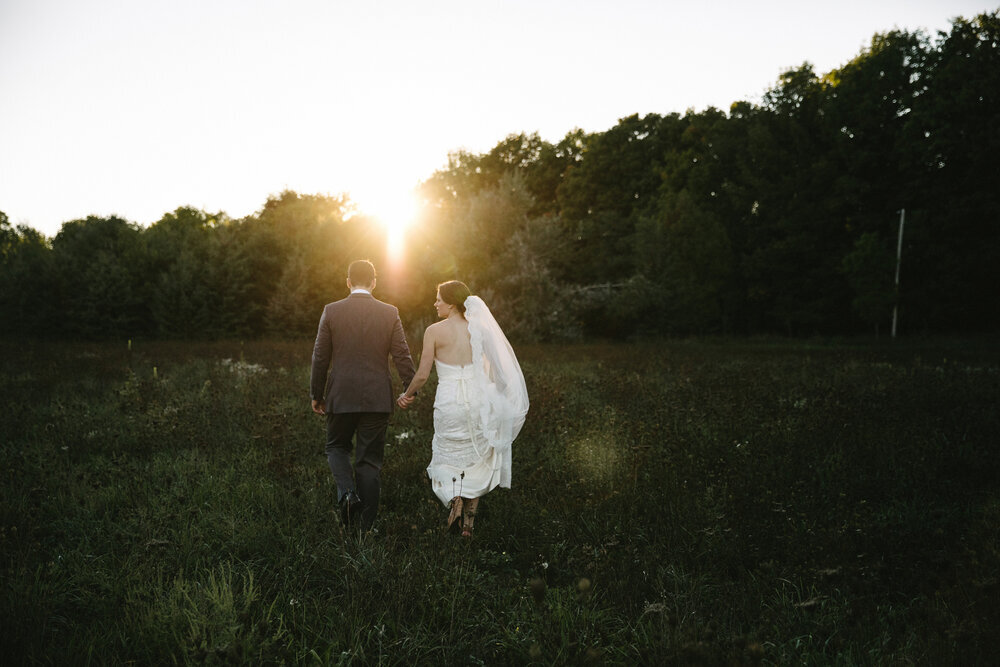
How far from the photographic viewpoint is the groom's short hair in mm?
4922

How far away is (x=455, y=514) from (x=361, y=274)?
2.25 metres

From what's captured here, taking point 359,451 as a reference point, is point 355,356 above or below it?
above

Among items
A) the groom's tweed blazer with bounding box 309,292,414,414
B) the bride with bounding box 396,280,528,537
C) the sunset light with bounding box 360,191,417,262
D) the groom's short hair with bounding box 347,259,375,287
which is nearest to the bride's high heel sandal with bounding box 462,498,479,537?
the bride with bounding box 396,280,528,537

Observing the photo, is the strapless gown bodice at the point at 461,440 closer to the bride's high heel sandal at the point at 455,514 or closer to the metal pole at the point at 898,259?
the bride's high heel sandal at the point at 455,514

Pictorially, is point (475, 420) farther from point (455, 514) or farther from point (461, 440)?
point (455, 514)

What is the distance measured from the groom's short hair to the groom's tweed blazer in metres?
0.11

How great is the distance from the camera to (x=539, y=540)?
437 cm

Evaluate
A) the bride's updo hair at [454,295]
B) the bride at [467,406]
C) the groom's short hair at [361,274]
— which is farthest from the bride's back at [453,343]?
the groom's short hair at [361,274]

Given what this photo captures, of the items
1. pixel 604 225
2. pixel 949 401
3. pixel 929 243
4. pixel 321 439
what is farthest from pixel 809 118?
pixel 321 439

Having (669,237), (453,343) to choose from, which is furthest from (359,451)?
(669,237)

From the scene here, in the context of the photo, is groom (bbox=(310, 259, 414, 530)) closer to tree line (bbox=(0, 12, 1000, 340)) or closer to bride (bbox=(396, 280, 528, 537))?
bride (bbox=(396, 280, 528, 537))

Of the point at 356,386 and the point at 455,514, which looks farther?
the point at 455,514

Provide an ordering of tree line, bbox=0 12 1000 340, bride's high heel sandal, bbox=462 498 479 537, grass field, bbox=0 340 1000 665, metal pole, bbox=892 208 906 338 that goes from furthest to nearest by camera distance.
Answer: metal pole, bbox=892 208 906 338 < tree line, bbox=0 12 1000 340 < bride's high heel sandal, bbox=462 498 479 537 < grass field, bbox=0 340 1000 665

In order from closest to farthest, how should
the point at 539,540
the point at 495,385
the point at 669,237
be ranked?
the point at 539,540 → the point at 495,385 → the point at 669,237
